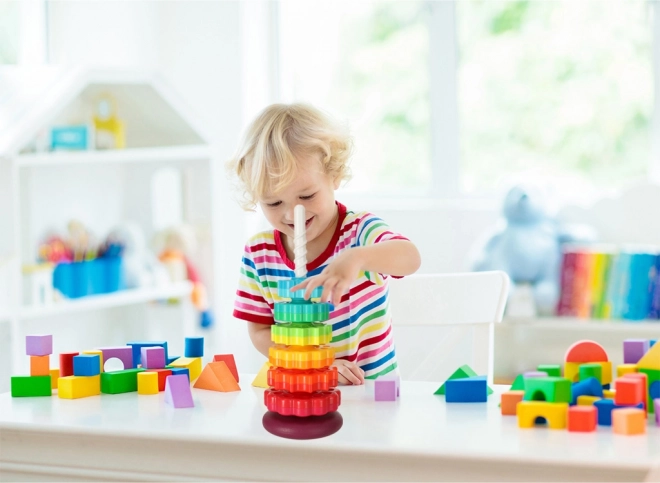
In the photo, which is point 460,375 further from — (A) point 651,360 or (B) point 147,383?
(B) point 147,383

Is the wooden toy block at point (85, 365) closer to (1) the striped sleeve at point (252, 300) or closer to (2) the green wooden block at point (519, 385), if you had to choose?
(1) the striped sleeve at point (252, 300)

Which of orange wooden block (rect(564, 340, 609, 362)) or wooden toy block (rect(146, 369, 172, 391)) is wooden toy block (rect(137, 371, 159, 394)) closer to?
wooden toy block (rect(146, 369, 172, 391))

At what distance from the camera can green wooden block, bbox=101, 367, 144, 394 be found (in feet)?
3.76

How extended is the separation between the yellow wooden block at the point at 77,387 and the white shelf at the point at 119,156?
1.33 m

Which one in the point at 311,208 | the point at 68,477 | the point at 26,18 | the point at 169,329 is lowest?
the point at 169,329

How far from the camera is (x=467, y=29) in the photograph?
3365mm

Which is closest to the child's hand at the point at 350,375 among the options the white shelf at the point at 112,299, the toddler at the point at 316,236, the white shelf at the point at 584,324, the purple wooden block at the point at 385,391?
the toddler at the point at 316,236

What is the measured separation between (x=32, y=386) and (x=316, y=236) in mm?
488

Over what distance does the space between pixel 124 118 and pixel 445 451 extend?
2402mm

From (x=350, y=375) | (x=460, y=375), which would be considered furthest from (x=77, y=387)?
(x=460, y=375)

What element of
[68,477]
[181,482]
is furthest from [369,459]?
[68,477]

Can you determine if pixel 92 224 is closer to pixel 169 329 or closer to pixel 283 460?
pixel 169 329

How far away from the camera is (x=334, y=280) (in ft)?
3.14

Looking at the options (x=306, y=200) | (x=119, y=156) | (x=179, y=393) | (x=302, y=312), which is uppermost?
(x=119, y=156)
